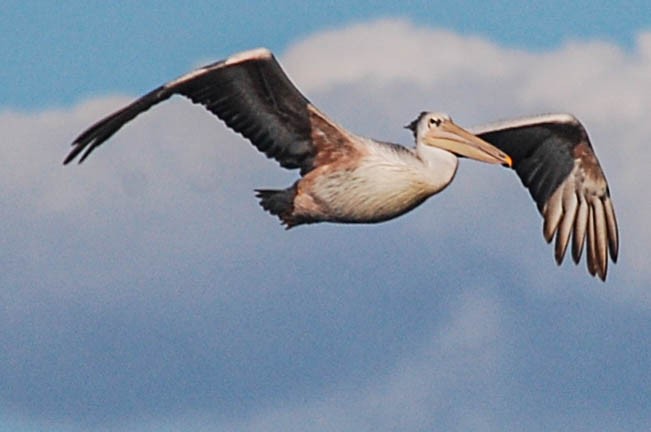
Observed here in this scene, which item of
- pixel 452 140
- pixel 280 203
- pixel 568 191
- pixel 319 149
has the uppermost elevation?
pixel 568 191

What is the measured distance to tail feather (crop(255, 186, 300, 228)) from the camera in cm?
1831

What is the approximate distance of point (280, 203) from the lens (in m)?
18.4

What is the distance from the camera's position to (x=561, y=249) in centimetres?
2112

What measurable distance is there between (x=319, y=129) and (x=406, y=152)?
3.02 feet

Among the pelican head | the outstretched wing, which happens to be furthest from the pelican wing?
the outstretched wing

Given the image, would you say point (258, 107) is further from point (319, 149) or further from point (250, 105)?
point (319, 149)

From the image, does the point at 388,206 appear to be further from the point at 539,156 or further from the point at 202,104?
the point at 539,156

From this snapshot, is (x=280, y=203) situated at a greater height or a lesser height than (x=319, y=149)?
lesser

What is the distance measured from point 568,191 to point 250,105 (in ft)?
15.5

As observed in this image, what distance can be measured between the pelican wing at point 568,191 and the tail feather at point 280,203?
3.34 m

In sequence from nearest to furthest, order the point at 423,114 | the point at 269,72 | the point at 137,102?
the point at 137,102, the point at 269,72, the point at 423,114

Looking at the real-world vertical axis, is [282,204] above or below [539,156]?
below

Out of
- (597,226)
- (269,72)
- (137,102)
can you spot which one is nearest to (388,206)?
(269,72)

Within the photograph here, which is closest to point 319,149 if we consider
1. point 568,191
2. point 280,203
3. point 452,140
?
point 280,203
